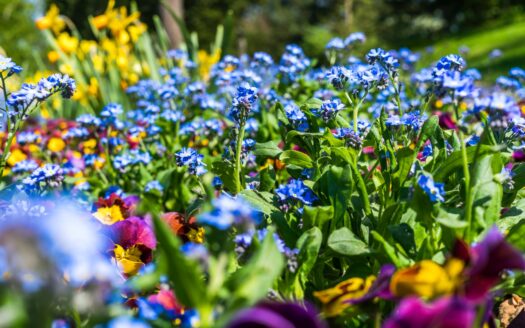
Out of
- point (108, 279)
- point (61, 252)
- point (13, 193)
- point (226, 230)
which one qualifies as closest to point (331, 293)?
point (226, 230)

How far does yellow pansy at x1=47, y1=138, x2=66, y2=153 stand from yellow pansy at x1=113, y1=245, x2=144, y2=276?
1603 mm

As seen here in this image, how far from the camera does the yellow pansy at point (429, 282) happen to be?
1044 mm

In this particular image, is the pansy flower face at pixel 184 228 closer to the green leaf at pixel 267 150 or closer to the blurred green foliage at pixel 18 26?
the green leaf at pixel 267 150

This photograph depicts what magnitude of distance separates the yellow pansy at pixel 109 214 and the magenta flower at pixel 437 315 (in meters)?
1.37

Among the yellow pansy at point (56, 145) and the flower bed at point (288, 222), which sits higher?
the yellow pansy at point (56, 145)

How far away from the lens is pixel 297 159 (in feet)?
6.21

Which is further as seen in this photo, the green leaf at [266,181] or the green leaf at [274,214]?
the green leaf at [266,181]

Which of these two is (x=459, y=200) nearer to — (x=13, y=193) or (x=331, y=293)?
(x=331, y=293)

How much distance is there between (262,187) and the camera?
7.30 feet

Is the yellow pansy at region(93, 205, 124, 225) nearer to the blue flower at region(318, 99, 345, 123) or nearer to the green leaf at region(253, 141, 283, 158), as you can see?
the green leaf at region(253, 141, 283, 158)

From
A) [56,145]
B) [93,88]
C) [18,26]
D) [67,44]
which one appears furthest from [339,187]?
[18,26]

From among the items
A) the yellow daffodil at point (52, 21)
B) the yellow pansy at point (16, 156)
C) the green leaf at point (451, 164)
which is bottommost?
the green leaf at point (451, 164)

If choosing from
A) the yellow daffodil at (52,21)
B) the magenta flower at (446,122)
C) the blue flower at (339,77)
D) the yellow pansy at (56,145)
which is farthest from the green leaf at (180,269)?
the yellow daffodil at (52,21)

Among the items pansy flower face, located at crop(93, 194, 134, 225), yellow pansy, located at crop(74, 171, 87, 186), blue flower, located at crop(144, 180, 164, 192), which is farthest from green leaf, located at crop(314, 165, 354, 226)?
yellow pansy, located at crop(74, 171, 87, 186)
